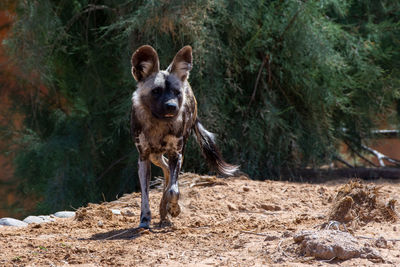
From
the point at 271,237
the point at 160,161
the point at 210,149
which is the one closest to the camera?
the point at 271,237

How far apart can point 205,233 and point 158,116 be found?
1.06 metres

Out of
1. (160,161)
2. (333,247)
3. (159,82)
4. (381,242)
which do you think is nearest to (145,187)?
(160,161)

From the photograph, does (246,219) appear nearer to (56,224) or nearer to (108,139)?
(56,224)

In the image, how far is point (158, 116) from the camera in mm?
4523

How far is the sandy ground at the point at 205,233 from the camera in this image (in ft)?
11.3

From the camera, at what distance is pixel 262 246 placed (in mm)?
3637

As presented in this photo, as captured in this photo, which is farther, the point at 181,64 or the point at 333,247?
the point at 181,64

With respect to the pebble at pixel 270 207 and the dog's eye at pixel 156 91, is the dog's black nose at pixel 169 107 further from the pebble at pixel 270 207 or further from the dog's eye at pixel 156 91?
the pebble at pixel 270 207

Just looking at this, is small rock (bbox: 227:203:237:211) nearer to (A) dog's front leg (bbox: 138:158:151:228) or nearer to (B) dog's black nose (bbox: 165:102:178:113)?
(A) dog's front leg (bbox: 138:158:151:228)

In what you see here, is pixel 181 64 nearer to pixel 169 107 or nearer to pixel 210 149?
pixel 169 107

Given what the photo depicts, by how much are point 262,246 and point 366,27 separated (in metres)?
5.99

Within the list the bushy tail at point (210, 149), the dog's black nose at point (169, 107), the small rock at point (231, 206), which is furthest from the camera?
the bushy tail at point (210, 149)

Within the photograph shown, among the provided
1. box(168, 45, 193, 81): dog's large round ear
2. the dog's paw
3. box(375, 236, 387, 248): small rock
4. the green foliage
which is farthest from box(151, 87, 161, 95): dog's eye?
the green foliage

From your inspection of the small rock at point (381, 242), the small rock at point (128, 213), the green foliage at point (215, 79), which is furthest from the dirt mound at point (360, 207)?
the green foliage at point (215, 79)
